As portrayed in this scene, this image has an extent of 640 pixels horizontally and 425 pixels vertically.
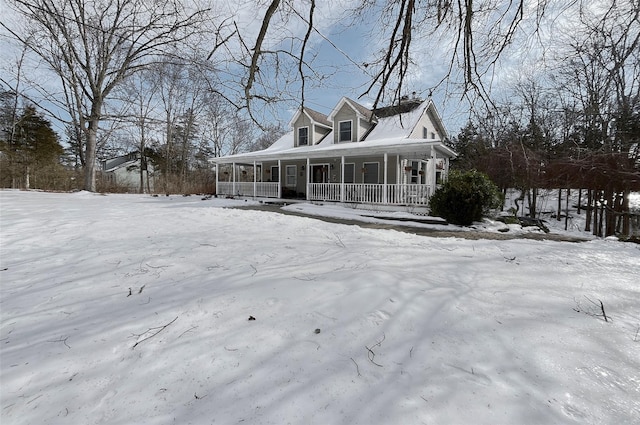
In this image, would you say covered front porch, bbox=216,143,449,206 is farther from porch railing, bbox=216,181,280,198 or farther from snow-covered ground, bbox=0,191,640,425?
snow-covered ground, bbox=0,191,640,425

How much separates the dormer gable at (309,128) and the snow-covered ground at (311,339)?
45.7ft

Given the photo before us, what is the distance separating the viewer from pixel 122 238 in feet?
14.9

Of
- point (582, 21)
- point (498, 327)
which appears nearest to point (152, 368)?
point (498, 327)

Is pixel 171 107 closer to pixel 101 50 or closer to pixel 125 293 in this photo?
pixel 101 50

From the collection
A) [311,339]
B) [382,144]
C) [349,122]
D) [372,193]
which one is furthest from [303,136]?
[311,339]

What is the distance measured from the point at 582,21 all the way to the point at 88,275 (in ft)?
24.7

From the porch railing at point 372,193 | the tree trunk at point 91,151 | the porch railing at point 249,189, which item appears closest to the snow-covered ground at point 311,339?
the porch railing at point 372,193

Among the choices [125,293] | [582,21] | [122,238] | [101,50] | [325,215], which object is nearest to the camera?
[125,293]

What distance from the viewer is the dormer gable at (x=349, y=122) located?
14.9m

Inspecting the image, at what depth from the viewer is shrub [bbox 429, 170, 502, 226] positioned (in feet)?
25.6

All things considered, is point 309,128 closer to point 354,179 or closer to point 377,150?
point 354,179

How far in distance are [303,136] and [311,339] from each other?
640 inches

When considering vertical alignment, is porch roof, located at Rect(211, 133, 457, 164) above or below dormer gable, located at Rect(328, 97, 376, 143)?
below

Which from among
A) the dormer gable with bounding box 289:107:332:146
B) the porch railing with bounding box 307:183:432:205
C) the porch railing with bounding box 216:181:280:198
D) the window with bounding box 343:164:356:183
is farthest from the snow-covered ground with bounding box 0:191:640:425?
the dormer gable with bounding box 289:107:332:146
